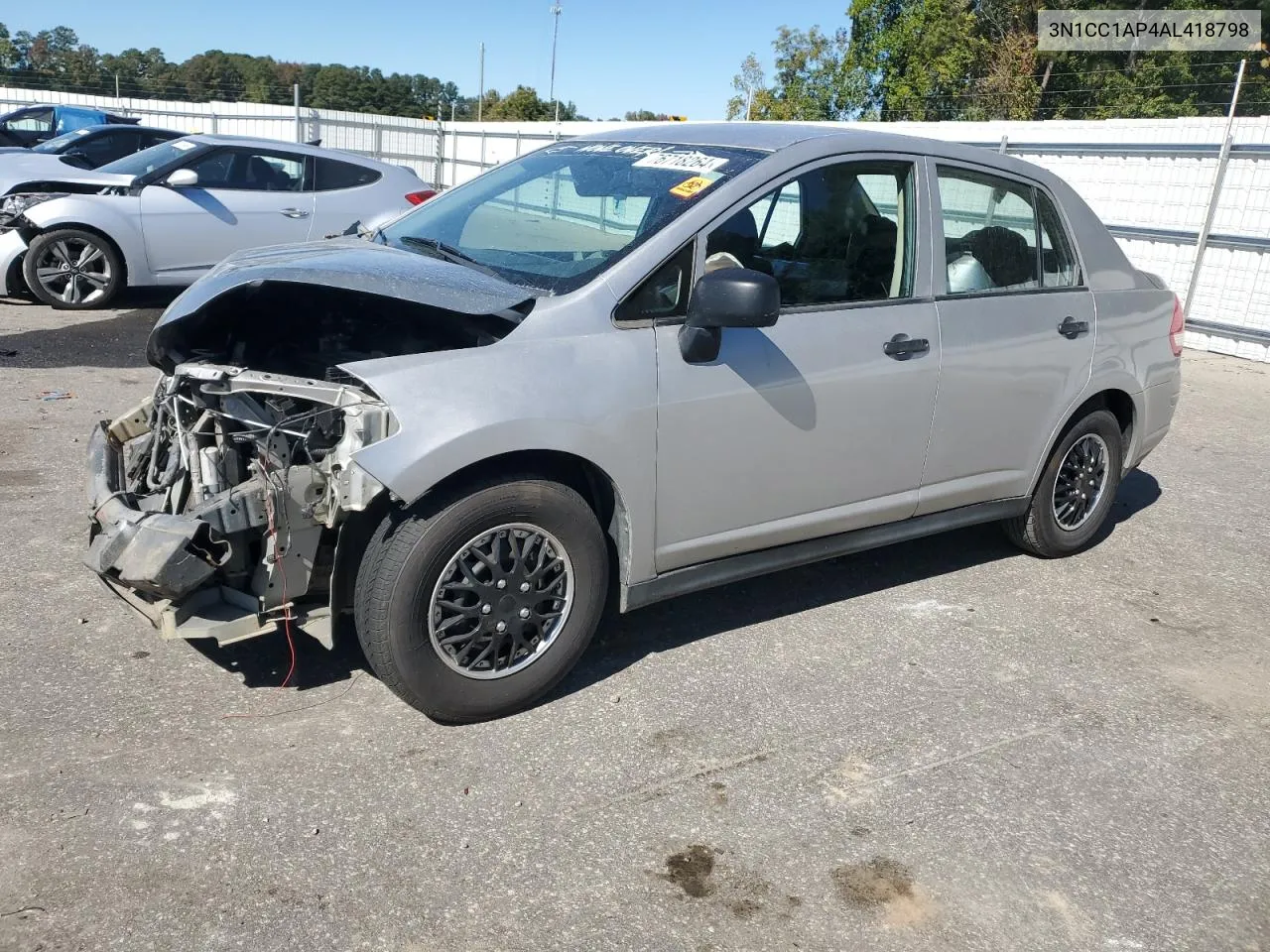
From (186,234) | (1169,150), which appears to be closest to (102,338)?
(186,234)

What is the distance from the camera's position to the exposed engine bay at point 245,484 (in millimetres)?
3197

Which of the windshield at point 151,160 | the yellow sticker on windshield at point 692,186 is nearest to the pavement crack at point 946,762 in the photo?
the yellow sticker on windshield at point 692,186

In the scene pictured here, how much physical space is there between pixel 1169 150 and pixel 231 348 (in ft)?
38.1

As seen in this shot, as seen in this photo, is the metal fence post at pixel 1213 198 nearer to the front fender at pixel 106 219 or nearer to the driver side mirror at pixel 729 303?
the driver side mirror at pixel 729 303

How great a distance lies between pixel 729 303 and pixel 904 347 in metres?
1.05

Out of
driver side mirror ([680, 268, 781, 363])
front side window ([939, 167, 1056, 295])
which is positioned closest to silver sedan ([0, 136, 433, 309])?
front side window ([939, 167, 1056, 295])

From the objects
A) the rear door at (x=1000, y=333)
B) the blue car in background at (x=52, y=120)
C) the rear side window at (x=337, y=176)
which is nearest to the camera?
the rear door at (x=1000, y=333)

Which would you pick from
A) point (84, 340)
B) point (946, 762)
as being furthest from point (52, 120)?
point (946, 762)

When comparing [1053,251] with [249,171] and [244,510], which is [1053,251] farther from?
[249,171]

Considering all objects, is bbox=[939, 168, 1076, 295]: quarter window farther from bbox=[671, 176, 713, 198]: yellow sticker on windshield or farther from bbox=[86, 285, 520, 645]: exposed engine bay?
bbox=[86, 285, 520, 645]: exposed engine bay

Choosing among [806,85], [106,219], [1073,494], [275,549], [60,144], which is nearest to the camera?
[275,549]

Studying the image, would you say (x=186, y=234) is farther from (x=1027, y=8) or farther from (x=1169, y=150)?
(x=1027, y=8)

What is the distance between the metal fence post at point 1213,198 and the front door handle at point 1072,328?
25.4ft

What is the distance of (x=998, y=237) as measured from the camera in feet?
15.4
